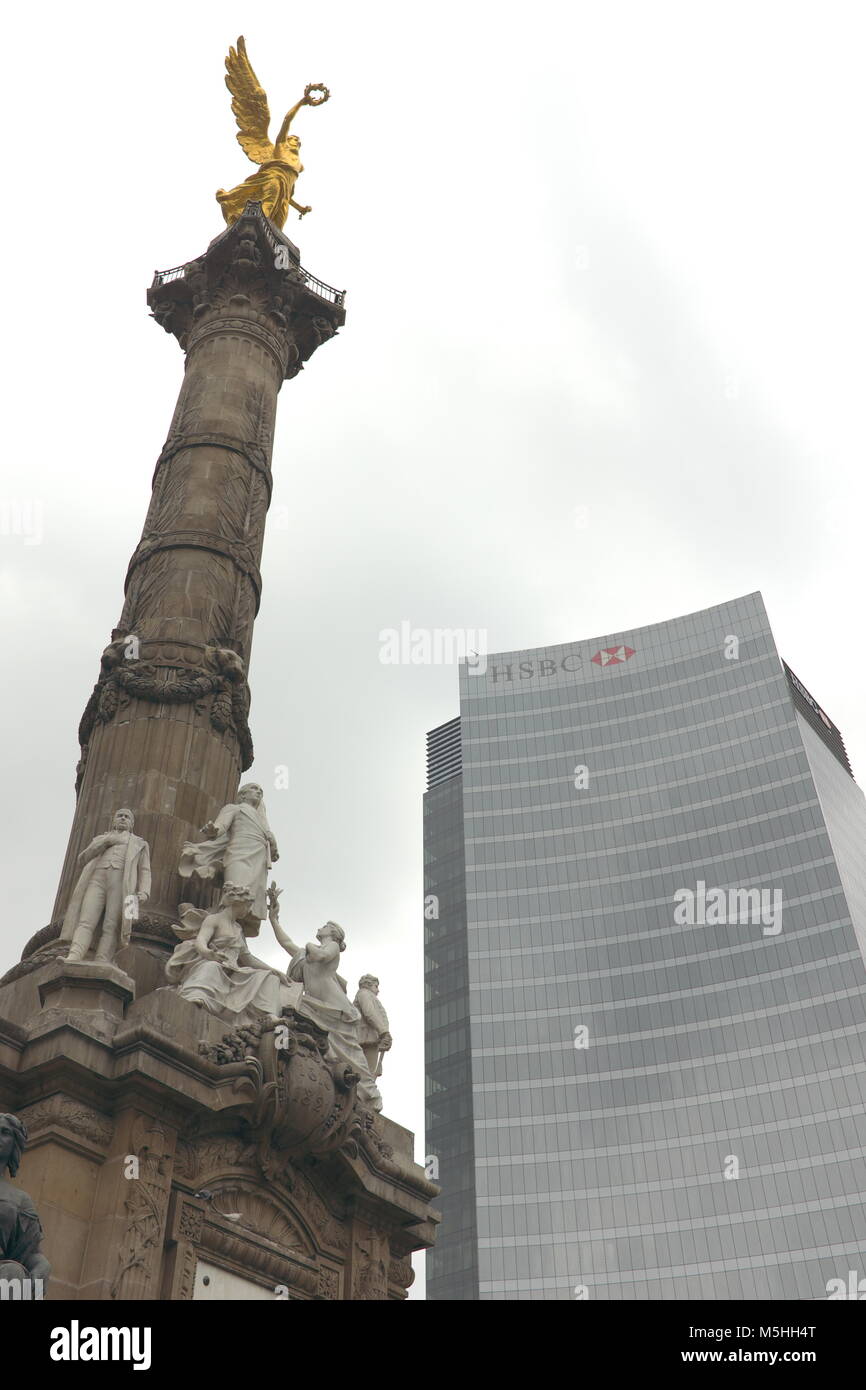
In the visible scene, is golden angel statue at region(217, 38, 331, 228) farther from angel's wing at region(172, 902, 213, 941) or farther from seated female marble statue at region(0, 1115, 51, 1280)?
seated female marble statue at region(0, 1115, 51, 1280)

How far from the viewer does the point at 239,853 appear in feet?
57.5

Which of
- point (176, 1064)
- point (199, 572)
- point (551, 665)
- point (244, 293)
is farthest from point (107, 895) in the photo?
point (551, 665)

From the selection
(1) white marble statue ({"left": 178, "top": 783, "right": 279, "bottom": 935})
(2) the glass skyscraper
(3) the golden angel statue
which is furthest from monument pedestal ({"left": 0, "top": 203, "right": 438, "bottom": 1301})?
(2) the glass skyscraper

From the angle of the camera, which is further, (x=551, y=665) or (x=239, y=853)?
(x=551, y=665)

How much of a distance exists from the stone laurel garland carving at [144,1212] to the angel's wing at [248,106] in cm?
2117

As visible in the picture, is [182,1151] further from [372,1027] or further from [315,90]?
[315,90]

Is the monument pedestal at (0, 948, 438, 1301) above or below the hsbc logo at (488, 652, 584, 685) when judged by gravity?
below

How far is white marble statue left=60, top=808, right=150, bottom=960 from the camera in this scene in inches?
616

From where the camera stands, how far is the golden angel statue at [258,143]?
90.5 ft

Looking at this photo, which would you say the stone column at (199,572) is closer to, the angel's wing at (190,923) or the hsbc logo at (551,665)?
the angel's wing at (190,923)

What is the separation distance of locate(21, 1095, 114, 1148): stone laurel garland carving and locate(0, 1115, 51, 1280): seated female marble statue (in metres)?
4.73

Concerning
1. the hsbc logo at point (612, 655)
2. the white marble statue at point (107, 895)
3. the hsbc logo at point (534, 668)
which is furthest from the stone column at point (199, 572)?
the hsbc logo at point (534, 668)

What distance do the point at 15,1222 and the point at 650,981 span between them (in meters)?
78.8
